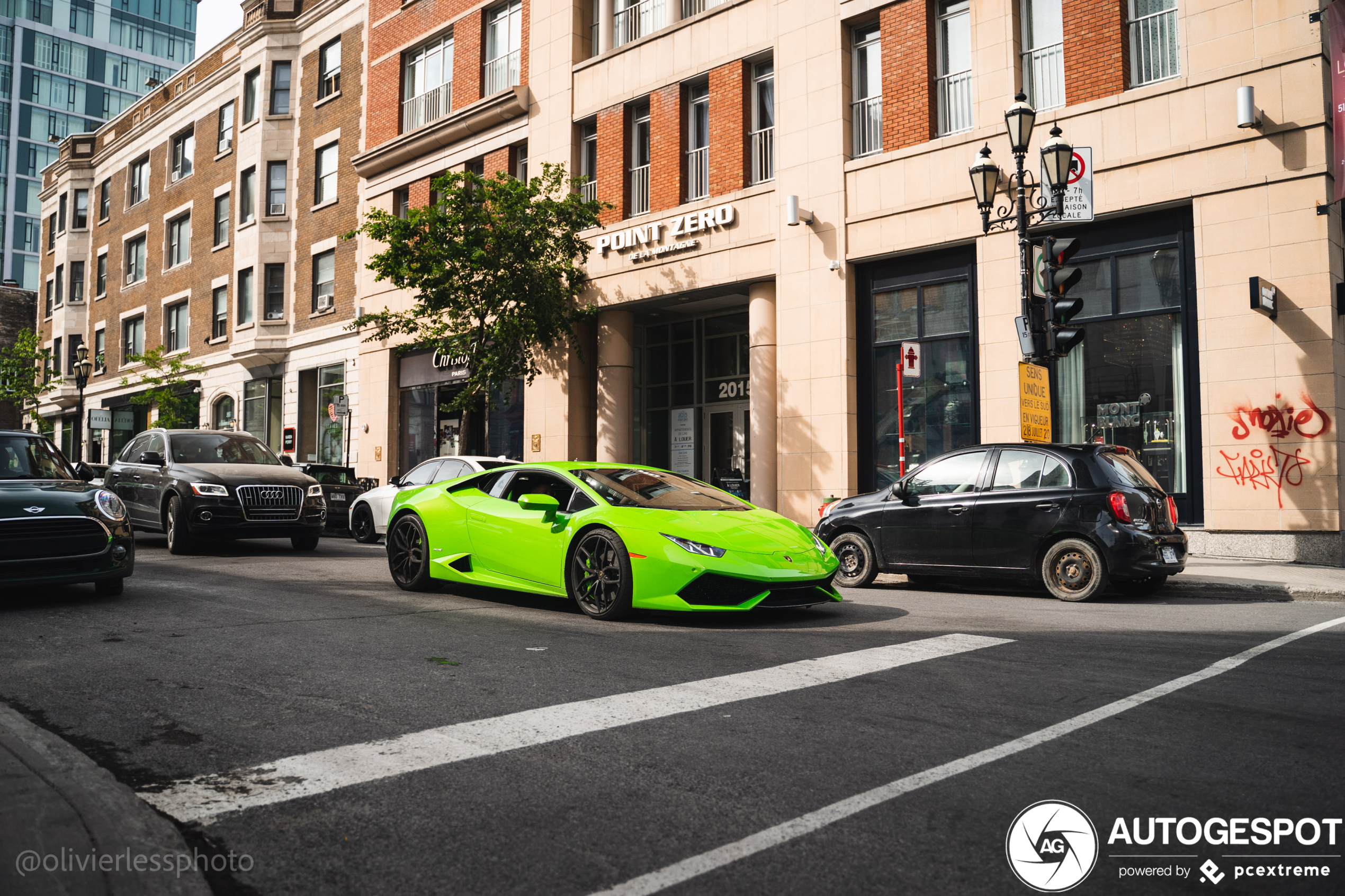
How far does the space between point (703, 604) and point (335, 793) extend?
14.0 feet

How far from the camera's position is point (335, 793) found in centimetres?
353

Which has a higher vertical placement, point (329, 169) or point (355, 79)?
point (355, 79)

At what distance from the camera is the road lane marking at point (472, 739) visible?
138 inches

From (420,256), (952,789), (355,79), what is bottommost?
(952,789)

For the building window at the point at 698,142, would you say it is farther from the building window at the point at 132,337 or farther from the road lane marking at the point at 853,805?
the building window at the point at 132,337

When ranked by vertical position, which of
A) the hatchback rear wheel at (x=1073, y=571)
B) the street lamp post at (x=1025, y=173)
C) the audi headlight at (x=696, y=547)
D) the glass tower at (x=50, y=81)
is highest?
the glass tower at (x=50, y=81)

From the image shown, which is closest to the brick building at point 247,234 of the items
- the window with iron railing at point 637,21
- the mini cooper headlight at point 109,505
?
the window with iron railing at point 637,21

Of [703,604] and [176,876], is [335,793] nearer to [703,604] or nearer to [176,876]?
[176,876]

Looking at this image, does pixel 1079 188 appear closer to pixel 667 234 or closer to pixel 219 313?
pixel 667 234

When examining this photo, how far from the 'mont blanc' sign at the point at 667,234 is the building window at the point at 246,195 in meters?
17.7

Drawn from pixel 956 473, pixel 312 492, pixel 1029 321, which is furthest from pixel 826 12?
pixel 312 492

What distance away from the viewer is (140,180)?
139 ft

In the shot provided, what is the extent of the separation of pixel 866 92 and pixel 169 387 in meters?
26.9

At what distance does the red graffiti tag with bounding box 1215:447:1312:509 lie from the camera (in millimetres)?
13312
